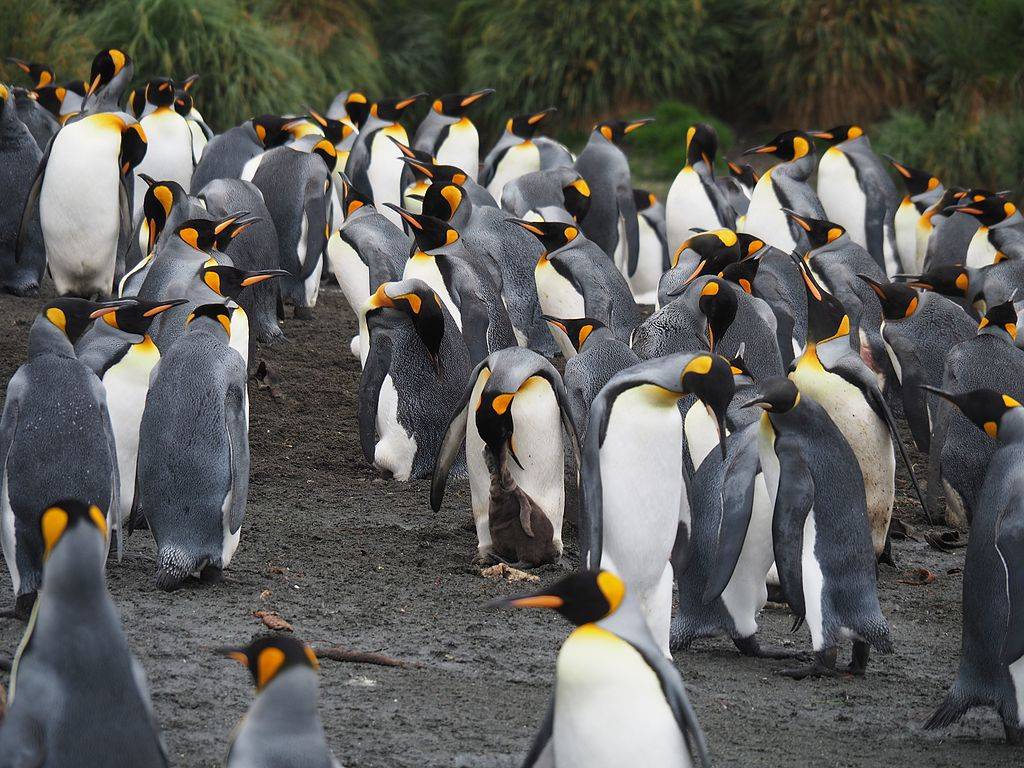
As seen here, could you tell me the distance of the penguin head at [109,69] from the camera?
29.9ft

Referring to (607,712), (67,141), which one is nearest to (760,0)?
(67,141)

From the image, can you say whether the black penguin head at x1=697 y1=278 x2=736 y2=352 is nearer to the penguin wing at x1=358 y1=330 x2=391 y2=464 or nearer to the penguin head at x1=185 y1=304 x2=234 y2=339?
the penguin wing at x1=358 y1=330 x2=391 y2=464

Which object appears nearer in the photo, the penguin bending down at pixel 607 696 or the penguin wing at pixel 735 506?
the penguin bending down at pixel 607 696

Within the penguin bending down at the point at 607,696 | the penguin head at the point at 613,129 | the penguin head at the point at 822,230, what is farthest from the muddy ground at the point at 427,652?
the penguin head at the point at 613,129

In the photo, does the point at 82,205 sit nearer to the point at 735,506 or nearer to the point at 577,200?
the point at 577,200

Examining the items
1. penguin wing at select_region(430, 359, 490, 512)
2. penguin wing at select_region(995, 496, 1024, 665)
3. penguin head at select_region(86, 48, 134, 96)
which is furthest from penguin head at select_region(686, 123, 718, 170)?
penguin wing at select_region(995, 496, 1024, 665)

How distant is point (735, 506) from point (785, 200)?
5.22 metres

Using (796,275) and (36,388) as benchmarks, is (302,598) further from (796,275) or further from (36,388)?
(796,275)

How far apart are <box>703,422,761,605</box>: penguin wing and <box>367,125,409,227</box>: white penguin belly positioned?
20.9ft

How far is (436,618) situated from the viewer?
15.0ft

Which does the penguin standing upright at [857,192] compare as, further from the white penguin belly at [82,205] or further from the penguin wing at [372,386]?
the penguin wing at [372,386]

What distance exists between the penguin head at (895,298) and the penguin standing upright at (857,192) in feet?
11.1

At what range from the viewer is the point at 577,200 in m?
8.82

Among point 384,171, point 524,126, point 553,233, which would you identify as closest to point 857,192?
point 524,126
